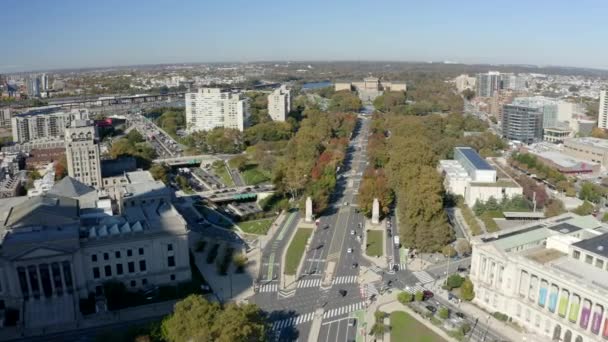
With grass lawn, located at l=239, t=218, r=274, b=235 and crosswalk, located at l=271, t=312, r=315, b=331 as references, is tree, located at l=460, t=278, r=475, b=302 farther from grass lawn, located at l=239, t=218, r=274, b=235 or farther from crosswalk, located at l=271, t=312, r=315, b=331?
grass lawn, located at l=239, t=218, r=274, b=235

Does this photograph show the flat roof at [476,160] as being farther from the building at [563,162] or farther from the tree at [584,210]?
the building at [563,162]

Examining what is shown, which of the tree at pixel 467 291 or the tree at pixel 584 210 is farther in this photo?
the tree at pixel 584 210

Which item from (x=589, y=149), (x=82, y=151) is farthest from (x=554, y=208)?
(x=82, y=151)

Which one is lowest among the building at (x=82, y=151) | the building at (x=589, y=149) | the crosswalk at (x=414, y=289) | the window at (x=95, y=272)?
the crosswalk at (x=414, y=289)

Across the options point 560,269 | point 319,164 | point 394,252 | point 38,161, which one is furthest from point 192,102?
point 560,269

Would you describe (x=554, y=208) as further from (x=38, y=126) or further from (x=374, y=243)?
(x=38, y=126)

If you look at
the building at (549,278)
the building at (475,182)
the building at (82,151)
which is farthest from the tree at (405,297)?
the building at (82,151)

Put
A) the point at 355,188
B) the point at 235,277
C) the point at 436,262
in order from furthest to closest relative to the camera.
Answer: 1. the point at 355,188
2. the point at 436,262
3. the point at 235,277

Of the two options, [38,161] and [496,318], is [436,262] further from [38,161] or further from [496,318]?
[38,161]
